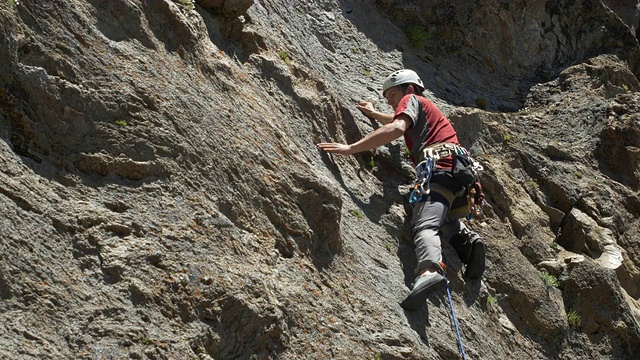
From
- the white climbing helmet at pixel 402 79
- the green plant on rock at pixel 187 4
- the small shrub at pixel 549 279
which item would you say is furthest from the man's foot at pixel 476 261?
the green plant on rock at pixel 187 4

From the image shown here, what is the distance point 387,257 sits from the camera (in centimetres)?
1005

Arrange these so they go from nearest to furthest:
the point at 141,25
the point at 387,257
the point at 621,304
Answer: the point at 141,25 < the point at 387,257 < the point at 621,304

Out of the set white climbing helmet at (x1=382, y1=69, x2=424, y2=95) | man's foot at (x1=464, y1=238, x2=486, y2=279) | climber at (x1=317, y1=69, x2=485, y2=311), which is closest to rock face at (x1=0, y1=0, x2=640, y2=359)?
man's foot at (x1=464, y1=238, x2=486, y2=279)

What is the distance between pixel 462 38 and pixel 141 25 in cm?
810

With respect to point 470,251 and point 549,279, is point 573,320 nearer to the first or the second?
point 549,279

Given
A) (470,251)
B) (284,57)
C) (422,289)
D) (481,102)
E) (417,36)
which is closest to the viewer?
(422,289)

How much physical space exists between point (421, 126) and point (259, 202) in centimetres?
267

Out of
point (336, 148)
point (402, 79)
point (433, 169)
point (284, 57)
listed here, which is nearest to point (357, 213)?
point (336, 148)

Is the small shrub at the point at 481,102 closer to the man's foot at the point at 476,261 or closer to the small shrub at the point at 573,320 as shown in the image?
the small shrub at the point at 573,320

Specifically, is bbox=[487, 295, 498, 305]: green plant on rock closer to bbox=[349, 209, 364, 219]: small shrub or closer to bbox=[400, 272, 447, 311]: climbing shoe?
bbox=[400, 272, 447, 311]: climbing shoe

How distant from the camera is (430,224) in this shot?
10.1m

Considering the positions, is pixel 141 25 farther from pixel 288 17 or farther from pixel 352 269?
pixel 288 17

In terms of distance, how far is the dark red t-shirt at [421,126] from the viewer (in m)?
10.6

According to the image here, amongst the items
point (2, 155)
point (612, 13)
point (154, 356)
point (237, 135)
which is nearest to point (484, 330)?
point (237, 135)
